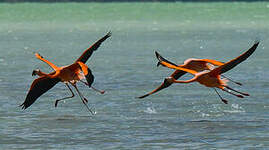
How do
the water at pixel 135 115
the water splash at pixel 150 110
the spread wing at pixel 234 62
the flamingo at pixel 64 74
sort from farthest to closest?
1. the water splash at pixel 150 110
2. the flamingo at pixel 64 74
3. the water at pixel 135 115
4. the spread wing at pixel 234 62

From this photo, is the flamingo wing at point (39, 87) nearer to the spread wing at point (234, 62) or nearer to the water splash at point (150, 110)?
the water splash at point (150, 110)

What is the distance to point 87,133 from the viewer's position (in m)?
18.4

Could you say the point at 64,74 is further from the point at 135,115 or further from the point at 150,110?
the point at 150,110

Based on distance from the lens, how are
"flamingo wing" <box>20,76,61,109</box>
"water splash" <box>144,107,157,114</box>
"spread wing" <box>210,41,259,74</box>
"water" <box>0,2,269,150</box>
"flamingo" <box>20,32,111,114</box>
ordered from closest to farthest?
1. "spread wing" <box>210,41,259,74</box>
2. "water" <box>0,2,269,150</box>
3. "flamingo" <box>20,32,111,114</box>
4. "flamingo wing" <box>20,76,61,109</box>
5. "water splash" <box>144,107,157,114</box>

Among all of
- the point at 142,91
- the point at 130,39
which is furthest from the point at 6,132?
the point at 130,39

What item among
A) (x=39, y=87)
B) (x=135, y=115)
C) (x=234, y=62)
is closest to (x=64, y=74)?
(x=39, y=87)

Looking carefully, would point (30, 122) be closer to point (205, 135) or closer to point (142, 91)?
point (205, 135)

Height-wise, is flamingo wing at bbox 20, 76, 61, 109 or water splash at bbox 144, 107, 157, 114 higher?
flamingo wing at bbox 20, 76, 61, 109

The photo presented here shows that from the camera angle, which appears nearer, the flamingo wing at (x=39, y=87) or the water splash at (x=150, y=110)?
the flamingo wing at (x=39, y=87)

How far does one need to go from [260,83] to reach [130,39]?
101 feet

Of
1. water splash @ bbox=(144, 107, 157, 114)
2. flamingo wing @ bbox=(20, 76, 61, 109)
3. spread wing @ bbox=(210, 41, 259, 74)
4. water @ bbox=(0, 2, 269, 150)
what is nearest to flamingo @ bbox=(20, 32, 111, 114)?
flamingo wing @ bbox=(20, 76, 61, 109)

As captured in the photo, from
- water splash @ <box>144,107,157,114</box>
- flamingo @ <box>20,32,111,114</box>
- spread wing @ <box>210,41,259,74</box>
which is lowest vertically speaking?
water splash @ <box>144,107,157,114</box>

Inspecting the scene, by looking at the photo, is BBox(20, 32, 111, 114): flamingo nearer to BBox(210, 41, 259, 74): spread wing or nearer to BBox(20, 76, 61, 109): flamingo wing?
BBox(20, 76, 61, 109): flamingo wing

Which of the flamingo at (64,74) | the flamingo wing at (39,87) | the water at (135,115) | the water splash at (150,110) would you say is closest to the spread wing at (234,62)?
the water at (135,115)
